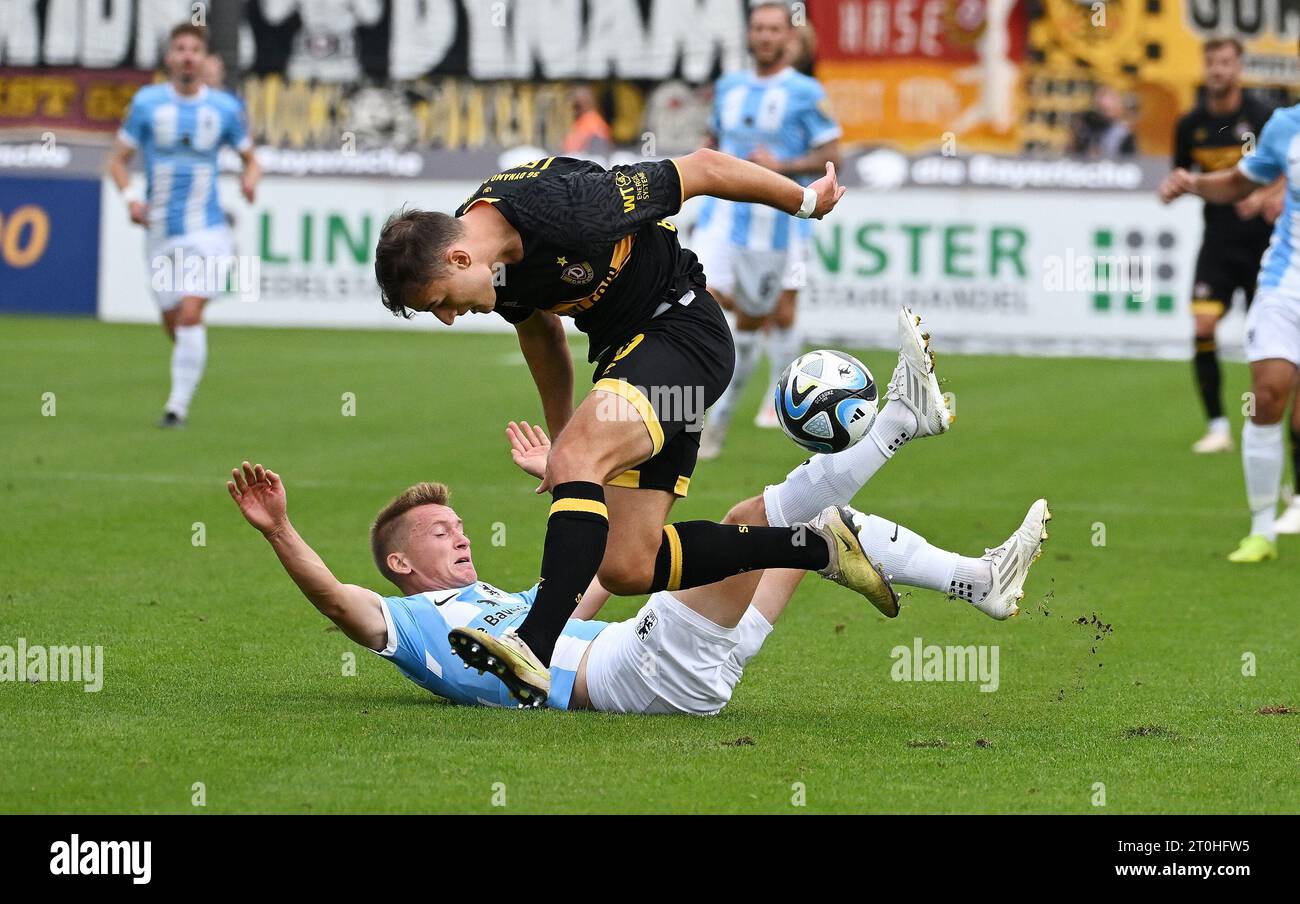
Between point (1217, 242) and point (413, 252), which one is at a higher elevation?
point (1217, 242)

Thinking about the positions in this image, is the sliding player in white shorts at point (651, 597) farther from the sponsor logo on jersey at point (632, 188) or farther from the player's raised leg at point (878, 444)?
the sponsor logo on jersey at point (632, 188)

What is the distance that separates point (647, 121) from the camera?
28.6m

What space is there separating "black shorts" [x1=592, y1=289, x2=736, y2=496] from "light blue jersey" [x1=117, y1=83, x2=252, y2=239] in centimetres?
909

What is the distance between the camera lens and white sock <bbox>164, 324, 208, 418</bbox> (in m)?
14.0

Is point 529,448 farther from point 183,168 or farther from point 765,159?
point 183,168

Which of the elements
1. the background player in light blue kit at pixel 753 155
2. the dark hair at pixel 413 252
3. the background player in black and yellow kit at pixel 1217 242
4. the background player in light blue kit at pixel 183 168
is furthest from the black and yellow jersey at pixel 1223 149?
the dark hair at pixel 413 252

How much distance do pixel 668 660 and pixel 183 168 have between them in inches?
380

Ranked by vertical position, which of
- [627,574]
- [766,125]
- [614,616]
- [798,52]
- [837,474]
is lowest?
[614,616]

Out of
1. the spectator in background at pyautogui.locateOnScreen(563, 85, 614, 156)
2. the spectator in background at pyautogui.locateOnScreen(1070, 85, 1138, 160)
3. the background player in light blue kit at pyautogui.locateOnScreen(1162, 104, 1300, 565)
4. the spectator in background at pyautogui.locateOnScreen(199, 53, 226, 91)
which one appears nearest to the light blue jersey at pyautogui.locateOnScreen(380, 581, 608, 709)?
the background player in light blue kit at pyautogui.locateOnScreen(1162, 104, 1300, 565)

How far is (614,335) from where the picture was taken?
6082mm

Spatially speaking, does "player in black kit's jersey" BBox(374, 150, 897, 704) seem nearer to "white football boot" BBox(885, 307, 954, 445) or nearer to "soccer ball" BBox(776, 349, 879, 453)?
"soccer ball" BBox(776, 349, 879, 453)

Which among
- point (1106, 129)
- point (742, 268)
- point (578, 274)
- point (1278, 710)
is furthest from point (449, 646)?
point (1106, 129)

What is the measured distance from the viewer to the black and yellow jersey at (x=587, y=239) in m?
5.65

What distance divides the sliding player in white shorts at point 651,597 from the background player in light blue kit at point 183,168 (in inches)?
334
